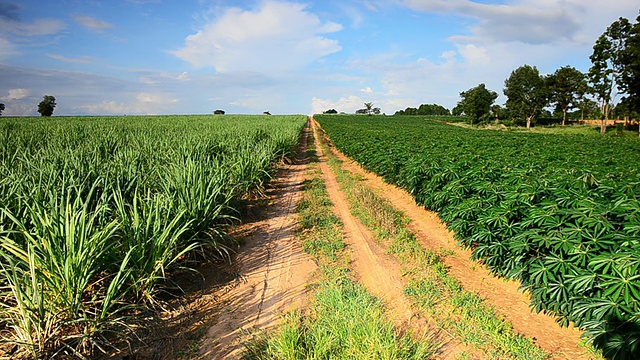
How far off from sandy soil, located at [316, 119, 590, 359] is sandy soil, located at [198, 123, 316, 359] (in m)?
2.25

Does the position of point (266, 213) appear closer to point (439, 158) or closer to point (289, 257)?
point (289, 257)

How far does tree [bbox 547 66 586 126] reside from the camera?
151ft

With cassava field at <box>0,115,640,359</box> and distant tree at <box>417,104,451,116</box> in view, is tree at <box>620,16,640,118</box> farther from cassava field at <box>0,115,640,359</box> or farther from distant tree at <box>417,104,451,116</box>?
distant tree at <box>417,104,451,116</box>

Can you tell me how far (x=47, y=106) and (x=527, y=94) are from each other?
95.5 meters

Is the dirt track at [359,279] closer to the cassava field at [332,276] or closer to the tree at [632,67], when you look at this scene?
the cassava field at [332,276]

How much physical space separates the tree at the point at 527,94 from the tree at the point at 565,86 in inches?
50.9

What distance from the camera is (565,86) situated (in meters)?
46.9

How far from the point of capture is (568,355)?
2877mm

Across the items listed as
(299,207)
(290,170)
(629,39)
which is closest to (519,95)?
(629,39)

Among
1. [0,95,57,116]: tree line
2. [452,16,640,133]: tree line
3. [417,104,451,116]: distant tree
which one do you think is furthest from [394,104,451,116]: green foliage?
[0,95,57,116]: tree line

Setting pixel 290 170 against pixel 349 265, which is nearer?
pixel 349 265

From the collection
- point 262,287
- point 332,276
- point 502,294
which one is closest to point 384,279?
point 332,276

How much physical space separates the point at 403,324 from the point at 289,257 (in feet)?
A: 6.83

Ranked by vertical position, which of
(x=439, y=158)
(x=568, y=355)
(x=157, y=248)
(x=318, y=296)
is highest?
(x=439, y=158)
